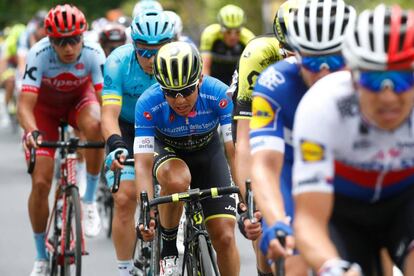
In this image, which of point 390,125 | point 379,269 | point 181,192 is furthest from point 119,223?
point 390,125

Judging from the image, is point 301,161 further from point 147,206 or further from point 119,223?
point 119,223

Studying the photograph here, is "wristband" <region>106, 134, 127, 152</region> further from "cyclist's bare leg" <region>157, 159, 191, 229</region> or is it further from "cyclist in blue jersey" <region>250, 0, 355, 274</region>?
"cyclist in blue jersey" <region>250, 0, 355, 274</region>

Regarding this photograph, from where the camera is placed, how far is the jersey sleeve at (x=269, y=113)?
5801mm

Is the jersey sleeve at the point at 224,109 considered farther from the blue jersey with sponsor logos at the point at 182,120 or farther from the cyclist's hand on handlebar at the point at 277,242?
the cyclist's hand on handlebar at the point at 277,242

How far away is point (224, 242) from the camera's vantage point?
7.83 meters

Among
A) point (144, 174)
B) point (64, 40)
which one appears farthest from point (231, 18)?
point (144, 174)

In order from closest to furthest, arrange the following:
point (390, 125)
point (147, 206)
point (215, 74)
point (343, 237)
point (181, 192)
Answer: point (390, 125)
point (343, 237)
point (147, 206)
point (181, 192)
point (215, 74)

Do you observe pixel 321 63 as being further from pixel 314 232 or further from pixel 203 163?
pixel 203 163

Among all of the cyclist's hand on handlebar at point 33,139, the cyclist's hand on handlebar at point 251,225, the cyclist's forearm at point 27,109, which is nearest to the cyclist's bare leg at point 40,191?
the cyclist's forearm at point 27,109

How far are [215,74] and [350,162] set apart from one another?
1172cm

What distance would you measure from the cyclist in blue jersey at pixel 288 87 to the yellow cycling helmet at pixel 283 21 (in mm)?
623

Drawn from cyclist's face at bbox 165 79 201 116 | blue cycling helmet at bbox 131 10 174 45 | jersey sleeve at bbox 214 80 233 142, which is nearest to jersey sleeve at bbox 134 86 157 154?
cyclist's face at bbox 165 79 201 116

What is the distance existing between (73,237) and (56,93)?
1.64 meters

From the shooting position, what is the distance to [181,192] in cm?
770
